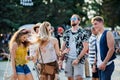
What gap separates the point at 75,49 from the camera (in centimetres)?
1009

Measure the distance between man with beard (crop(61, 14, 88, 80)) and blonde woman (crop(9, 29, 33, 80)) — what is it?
2.96 ft

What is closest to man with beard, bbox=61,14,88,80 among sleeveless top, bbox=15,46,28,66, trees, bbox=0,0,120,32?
sleeveless top, bbox=15,46,28,66

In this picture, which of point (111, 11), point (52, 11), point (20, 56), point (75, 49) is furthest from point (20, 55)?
point (111, 11)

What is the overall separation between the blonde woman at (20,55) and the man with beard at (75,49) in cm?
90

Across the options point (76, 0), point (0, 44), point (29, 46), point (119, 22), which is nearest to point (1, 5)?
point (0, 44)

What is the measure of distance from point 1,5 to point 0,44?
379cm

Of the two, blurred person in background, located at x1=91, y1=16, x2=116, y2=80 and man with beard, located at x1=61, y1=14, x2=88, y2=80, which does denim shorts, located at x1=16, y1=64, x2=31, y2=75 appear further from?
blurred person in background, located at x1=91, y1=16, x2=116, y2=80

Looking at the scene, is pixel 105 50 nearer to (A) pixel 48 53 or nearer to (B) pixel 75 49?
(B) pixel 75 49

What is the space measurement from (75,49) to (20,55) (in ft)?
4.04

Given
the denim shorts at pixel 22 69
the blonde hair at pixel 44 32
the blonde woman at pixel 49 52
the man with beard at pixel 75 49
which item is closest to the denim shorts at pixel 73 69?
the man with beard at pixel 75 49

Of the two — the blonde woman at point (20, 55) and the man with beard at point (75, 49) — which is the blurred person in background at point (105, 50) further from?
the blonde woman at point (20, 55)

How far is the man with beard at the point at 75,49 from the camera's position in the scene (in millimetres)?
10023

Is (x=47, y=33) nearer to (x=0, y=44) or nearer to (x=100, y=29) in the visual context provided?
(x=100, y=29)

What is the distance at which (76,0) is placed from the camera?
52.5 metres
